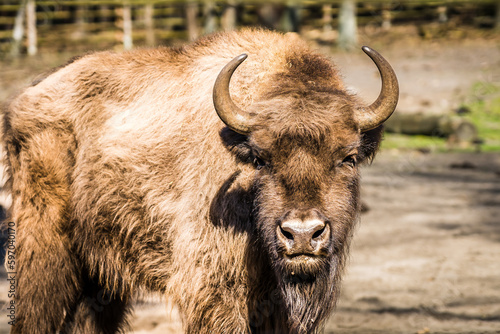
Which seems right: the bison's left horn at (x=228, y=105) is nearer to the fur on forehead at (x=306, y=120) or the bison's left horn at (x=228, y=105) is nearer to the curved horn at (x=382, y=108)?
the fur on forehead at (x=306, y=120)

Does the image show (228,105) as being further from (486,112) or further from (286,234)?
(486,112)

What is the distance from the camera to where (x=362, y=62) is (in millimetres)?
21453

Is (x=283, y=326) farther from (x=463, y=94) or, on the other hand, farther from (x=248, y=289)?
(x=463, y=94)

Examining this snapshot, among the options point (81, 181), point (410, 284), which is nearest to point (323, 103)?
point (81, 181)

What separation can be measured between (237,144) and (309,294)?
3.89ft

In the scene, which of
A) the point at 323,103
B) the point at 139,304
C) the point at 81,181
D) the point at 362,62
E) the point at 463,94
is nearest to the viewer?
the point at 323,103

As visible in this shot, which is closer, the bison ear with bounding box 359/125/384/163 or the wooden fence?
the bison ear with bounding box 359/125/384/163

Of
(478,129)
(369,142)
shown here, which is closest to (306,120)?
(369,142)

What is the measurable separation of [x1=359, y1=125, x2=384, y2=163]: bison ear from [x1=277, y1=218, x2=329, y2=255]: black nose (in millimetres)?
892

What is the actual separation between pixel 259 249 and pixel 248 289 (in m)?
0.35

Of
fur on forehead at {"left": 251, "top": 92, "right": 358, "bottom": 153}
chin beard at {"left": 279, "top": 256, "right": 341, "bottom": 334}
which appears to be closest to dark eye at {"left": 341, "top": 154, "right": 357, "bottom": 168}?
fur on forehead at {"left": 251, "top": 92, "right": 358, "bottom": 153}

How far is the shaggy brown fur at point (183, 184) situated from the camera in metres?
3.96

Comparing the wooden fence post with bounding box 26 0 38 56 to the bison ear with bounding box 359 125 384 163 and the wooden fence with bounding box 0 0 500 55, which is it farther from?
the bison ear with bounding box 359 125 384 163

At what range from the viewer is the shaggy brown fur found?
396 cm
